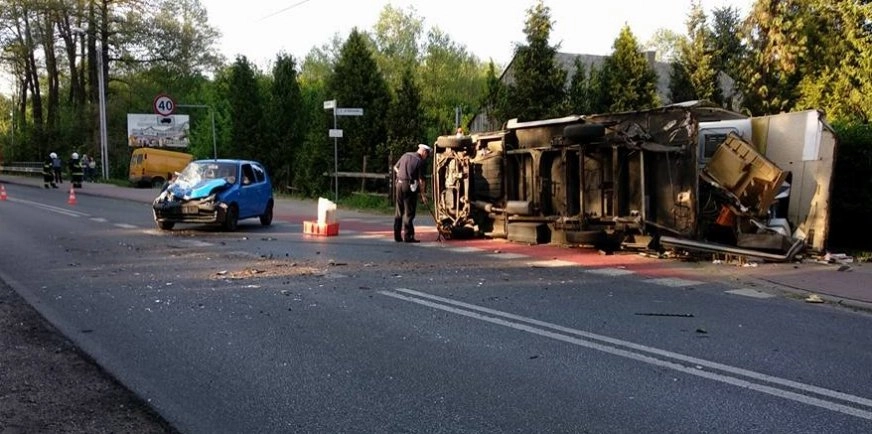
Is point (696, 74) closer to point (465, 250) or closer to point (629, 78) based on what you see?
point (629, 78)

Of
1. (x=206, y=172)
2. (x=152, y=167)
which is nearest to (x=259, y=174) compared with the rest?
(x=206, y=172)

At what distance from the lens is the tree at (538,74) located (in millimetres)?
21609

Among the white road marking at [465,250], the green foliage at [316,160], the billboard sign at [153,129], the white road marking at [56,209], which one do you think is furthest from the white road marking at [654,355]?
the billboard sign at [153,129]

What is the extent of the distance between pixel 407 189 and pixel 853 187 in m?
7.66

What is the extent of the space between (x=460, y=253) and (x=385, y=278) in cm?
303

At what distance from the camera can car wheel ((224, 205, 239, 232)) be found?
15.5 meters

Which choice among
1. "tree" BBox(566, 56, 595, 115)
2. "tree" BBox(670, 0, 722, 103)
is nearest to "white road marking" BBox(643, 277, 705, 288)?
"tree" BBox(566, 56, 595, 115)

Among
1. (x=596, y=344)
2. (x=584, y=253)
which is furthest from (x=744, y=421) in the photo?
(x=584, y=253)

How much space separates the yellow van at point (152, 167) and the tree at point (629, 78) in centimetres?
2366

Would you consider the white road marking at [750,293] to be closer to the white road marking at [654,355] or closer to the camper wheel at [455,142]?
the white road marking at [654,355]

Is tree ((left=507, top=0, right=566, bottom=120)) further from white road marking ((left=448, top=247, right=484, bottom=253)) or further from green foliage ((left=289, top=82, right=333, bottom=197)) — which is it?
white road marking ((left=448, top=247, right=484, bottom=253))

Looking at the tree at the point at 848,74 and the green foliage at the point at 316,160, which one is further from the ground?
the tree at the point at 848,74

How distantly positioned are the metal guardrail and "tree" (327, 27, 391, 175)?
35649 millimetres

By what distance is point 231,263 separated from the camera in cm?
1075
